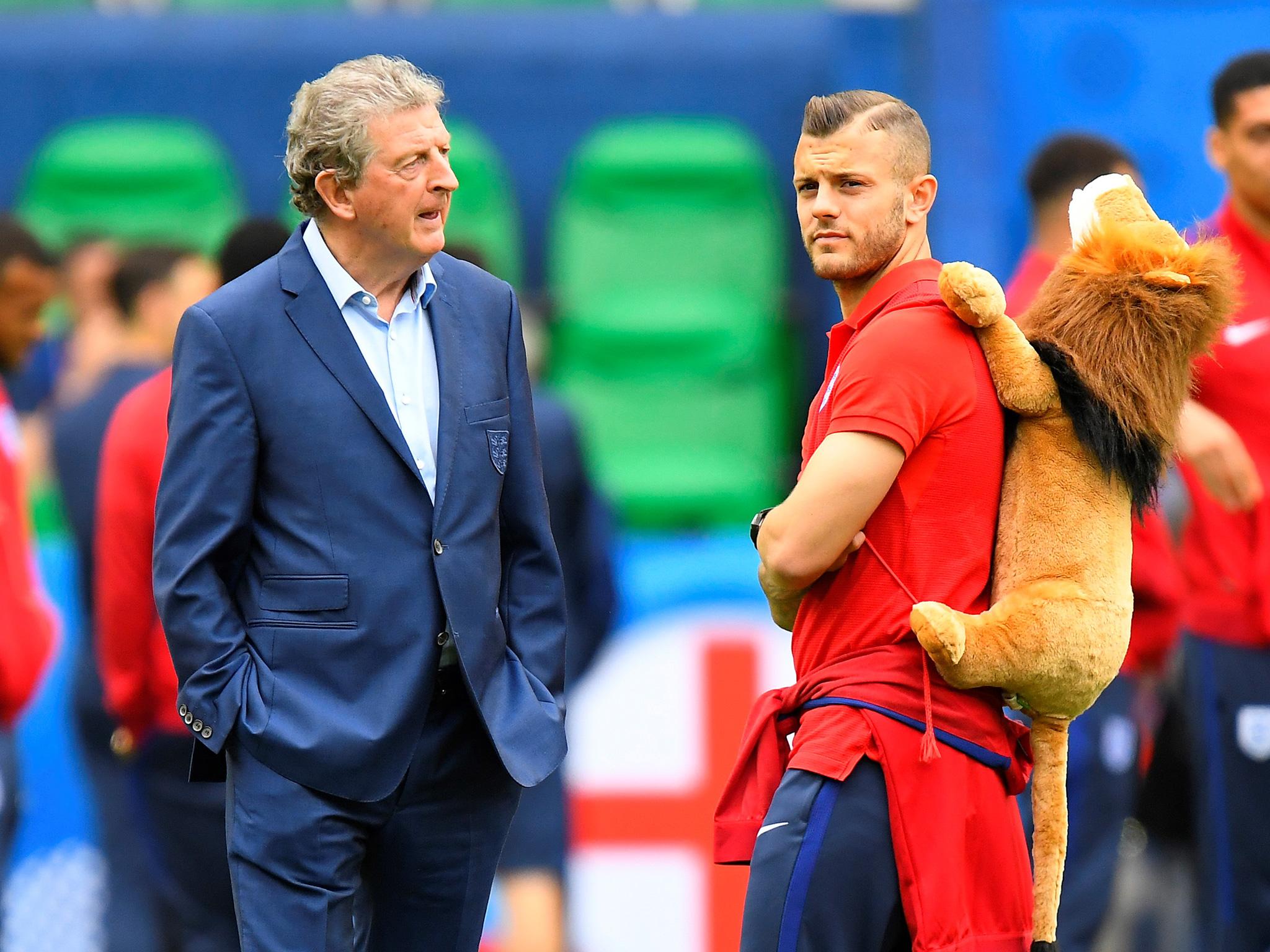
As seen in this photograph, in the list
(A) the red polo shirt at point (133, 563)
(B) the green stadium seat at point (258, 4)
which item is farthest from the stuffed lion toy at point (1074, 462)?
(B) the green stadium seat at point (258, 4)

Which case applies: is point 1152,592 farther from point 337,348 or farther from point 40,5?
point 40,5

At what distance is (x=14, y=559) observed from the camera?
16.2 ft

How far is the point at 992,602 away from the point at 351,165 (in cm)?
127

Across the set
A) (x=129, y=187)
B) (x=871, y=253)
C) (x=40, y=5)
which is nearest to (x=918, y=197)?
(x=871, y=253)

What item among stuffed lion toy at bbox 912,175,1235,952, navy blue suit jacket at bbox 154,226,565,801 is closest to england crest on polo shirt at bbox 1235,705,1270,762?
stuffed lion toy at bbox 912,175,1235,952

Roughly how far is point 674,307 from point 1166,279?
15.9 feet

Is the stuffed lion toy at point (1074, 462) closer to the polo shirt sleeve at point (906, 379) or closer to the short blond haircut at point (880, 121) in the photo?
the polo shirt sleeve at point (906, 379)

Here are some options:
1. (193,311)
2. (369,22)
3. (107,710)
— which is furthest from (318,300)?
(369,22)

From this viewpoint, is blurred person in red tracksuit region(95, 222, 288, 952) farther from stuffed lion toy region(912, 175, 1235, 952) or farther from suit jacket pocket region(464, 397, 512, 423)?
stuffed lion toy region(912, 175, 1235, 952)

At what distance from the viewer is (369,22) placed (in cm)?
833

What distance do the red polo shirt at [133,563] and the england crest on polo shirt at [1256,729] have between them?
252cm

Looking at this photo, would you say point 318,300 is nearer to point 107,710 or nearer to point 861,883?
point 861,883

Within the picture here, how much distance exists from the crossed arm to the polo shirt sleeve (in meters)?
0.03

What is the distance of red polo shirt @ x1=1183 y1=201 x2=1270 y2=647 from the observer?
180 inches
